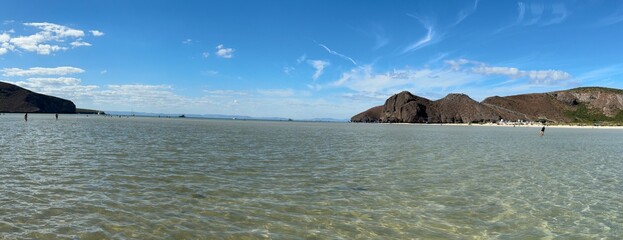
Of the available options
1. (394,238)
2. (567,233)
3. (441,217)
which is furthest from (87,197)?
(567,233)

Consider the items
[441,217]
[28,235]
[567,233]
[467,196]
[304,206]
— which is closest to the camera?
[28,235]

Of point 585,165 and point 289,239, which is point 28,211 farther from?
point 585,165

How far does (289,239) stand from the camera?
10273 millimetres

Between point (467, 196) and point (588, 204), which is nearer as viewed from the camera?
point (588, 204)

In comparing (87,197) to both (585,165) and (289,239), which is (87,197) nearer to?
(289,239)

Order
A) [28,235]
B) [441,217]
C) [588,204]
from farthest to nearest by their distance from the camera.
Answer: [588,204]
[441,217]
[28,235]

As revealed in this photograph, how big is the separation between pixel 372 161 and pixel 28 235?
71.5 ft

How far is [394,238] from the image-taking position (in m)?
10.6

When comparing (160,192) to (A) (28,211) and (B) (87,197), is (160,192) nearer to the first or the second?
(B) (87,197)

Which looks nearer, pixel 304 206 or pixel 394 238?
pixel 394 238

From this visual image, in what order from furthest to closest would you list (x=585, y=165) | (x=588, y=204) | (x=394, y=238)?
(x=585, y=165) < (x=588, y=204) < (x=394, y=238)

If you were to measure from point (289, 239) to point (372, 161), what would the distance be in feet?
61.8

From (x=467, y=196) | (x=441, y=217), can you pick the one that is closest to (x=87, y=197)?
(x=441, y=217)

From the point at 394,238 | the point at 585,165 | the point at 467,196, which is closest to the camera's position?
the point at 394,238
